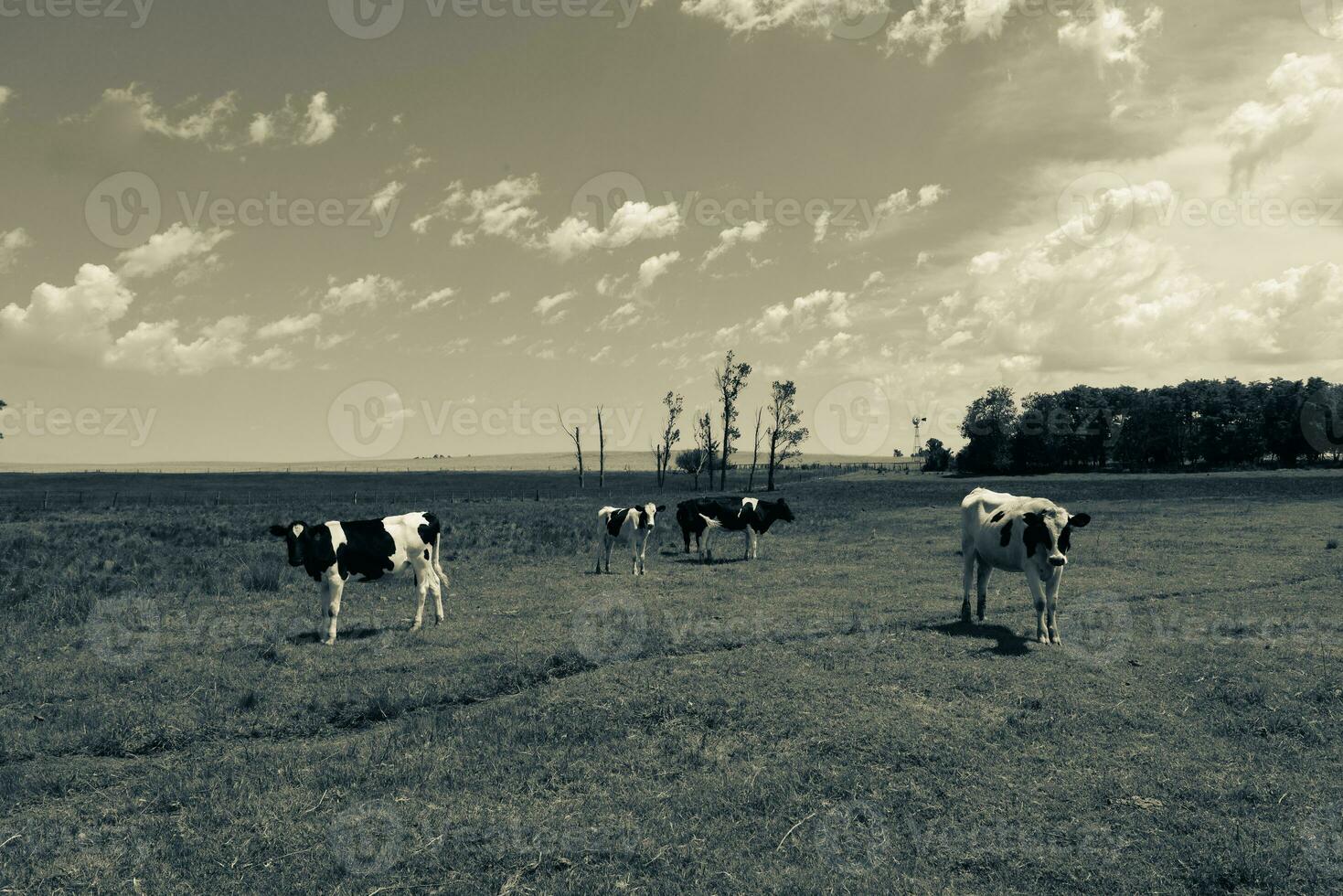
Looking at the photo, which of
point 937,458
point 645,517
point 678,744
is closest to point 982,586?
point 678,744

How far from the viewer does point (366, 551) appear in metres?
14.0

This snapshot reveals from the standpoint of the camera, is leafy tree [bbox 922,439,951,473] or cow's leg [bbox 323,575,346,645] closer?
cow's leg [bbox 323,575,346,645]

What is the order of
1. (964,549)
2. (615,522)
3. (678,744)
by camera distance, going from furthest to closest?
1. (615,522)
2. (964,549)
3. (678,744)

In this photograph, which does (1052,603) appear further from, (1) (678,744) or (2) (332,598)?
(2) (332,598)

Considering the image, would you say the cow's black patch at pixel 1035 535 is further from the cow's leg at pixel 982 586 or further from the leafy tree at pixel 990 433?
the leafy tree at pixel 990 433

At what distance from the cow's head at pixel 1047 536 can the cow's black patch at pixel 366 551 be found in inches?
453

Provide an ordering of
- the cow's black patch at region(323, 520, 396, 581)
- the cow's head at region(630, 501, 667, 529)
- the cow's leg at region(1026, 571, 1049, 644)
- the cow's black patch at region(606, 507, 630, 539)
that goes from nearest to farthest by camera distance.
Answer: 1. the cow's leg at region(1026, 571, 1049, 644)
2. the cow's black patch at region(323, 520, 396, 581)
3. the cow's head at region(630, 501, 667, 529)
4. the cow's black patch at region(606, 507, 630, 539)

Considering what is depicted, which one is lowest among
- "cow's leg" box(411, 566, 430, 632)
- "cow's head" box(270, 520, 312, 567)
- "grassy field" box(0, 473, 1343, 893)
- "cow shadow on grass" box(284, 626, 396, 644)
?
"cow shadow on grass" box(284, 626, 396, 644)

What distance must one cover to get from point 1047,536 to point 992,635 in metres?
1.95

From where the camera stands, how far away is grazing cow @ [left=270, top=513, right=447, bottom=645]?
527 inches

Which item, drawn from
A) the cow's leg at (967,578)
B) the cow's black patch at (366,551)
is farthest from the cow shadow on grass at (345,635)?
the cow's leg at (967,578)

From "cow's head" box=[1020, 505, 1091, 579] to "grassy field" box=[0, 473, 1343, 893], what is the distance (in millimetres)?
1330

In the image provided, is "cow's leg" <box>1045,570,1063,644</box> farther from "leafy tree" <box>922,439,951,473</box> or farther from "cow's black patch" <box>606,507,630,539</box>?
"leafy tree" <box>922,439,951,473</box>

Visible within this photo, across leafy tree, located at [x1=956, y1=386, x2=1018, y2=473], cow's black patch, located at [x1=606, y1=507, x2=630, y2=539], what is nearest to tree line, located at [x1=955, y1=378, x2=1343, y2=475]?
leafy tree, located at [x1=956, y1=386, x2=1018, y2=473]
